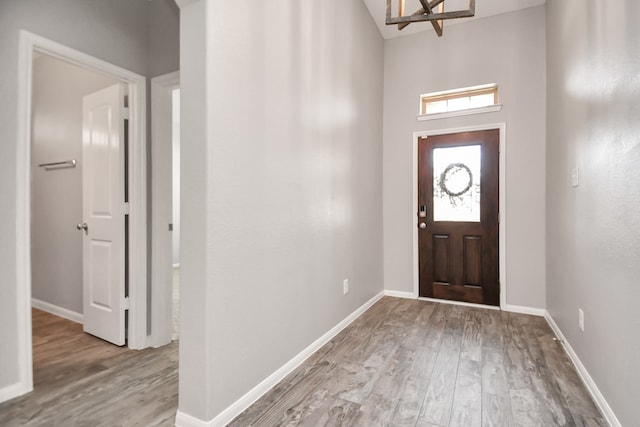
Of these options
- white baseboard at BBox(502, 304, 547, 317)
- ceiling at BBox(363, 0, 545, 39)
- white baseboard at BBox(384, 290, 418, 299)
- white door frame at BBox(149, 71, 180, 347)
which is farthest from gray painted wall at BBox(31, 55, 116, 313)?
white baseboard at BBox(502, 304, 547, 317)

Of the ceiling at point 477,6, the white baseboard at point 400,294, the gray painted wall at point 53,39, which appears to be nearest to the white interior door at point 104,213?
Answer: the gray painted wall at point 53,39

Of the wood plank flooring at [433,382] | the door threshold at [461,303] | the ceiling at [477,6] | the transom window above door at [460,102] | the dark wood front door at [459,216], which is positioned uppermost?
the ceiling at [477,6]

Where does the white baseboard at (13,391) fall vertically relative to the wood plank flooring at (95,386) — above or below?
above

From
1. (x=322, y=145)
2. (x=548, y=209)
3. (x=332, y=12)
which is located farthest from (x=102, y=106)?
(x=548, y=209)

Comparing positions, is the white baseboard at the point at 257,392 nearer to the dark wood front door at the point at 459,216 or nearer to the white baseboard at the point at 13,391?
the white baseboard at the point at 13,391

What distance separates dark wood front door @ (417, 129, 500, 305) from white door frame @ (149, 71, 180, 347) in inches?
112

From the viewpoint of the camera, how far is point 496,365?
7.75ft

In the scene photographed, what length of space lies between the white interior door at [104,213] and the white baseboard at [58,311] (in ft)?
1.34

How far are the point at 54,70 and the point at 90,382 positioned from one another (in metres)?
3.14

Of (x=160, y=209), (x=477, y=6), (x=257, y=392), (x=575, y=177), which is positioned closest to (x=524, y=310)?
(x=575, y=177)

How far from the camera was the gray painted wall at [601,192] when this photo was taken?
4.95 ft

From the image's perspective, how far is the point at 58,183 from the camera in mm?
3461

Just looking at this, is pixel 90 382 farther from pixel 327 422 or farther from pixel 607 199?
pixel 607 199

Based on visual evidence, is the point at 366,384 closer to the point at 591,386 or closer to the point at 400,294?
the point at 591,386
